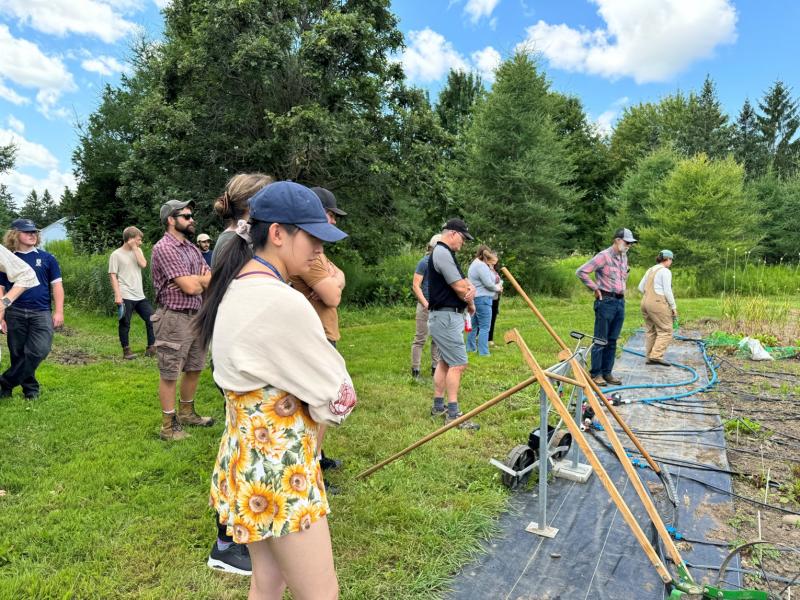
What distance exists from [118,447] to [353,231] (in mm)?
10542

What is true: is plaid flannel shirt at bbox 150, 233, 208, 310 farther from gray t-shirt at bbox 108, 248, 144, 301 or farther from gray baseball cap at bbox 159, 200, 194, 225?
gray t-shirt at bbox 108, 248, 144, 301

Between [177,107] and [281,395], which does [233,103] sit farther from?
[281,395]

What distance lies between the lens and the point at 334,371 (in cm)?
146

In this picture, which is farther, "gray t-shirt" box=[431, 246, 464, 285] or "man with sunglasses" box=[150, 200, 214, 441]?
"gray t-shirt" box=[431, 246, 464, 285]

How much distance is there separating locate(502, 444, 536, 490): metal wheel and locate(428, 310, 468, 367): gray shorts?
3.56 ft

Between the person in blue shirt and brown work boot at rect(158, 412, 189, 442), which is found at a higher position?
the person in blue shirt

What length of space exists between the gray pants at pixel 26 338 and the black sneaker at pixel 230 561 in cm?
337

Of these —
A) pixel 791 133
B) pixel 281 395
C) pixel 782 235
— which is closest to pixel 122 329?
pixel 281 395

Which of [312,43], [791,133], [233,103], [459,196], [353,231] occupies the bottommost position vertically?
[353,231]

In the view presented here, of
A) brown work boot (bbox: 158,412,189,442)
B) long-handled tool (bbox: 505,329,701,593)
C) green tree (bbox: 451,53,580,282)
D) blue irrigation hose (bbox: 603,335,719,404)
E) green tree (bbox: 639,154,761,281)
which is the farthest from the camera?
green tree (bbox: 639,154,761,281)

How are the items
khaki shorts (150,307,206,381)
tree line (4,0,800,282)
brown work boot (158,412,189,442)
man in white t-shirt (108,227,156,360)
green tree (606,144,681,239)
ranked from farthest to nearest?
1. green tree (606,144,681,239)
2. tree line (4,0,800,282)
3. man in white t-shirt (108,227,156,360)
4. brown work boot (158,412,189,442)
5. khaki shorts (150,307,206,381)

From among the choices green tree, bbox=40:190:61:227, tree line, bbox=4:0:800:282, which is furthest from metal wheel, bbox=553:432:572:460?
green tree, bbox=40:190:61:227

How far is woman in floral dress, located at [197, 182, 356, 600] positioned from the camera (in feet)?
4.60

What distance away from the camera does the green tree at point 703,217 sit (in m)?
19.6
